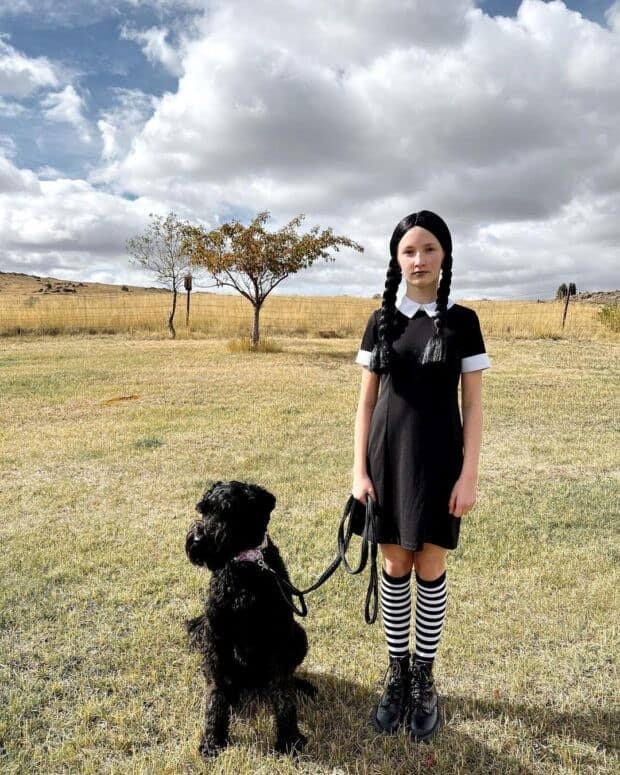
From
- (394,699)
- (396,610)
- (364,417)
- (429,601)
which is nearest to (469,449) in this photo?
(364,417)

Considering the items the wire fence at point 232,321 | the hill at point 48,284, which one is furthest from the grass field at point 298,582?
the hill at point 48,284

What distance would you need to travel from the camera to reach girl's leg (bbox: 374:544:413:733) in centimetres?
237

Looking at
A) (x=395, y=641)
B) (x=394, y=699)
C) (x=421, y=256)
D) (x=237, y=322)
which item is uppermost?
(x=421, y=256)

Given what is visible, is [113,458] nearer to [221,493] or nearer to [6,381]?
[221,493]

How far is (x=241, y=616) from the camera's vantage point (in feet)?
7.04

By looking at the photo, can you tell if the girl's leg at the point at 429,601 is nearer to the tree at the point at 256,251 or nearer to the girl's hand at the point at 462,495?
the girl's hand at the point at 462,495

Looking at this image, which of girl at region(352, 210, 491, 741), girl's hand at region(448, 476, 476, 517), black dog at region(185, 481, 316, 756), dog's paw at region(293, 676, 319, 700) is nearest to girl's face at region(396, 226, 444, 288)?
girl at region(352, 210, 491, 741)

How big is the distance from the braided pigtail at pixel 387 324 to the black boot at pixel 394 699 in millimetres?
1399

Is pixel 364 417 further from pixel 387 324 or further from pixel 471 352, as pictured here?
pixel 471 352

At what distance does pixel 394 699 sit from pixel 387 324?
1720mm

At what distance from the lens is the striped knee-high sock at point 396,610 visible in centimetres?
240

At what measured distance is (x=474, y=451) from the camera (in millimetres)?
2104

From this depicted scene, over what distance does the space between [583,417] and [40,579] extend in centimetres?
798

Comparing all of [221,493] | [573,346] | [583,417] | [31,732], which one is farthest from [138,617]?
[573,346]
